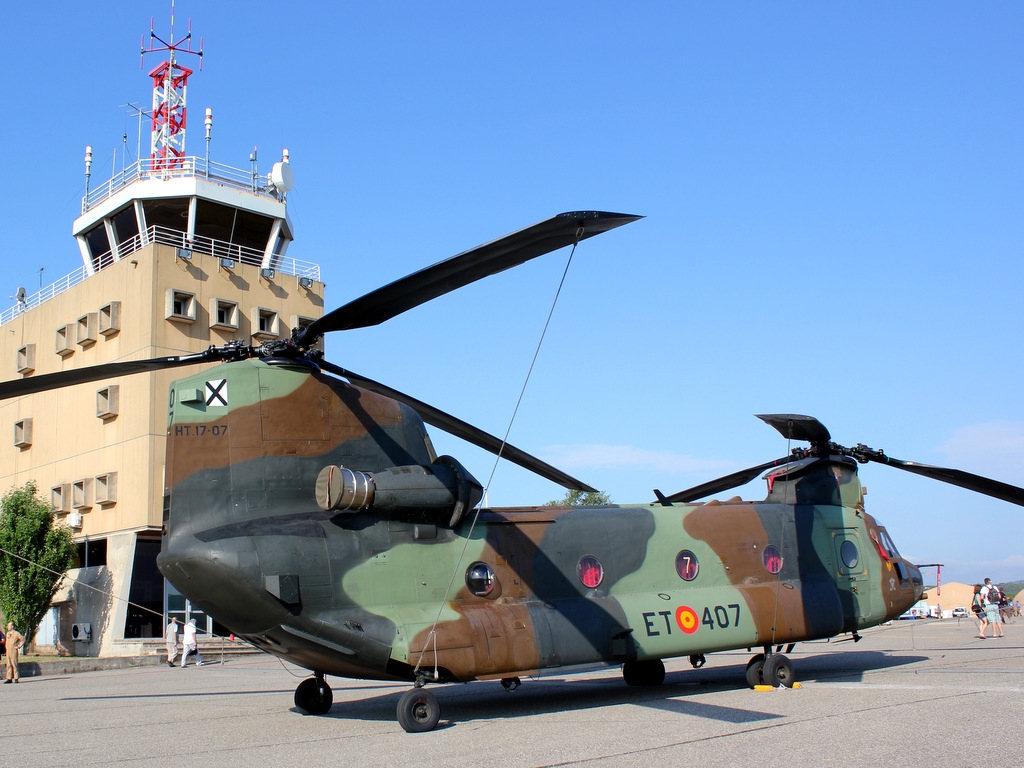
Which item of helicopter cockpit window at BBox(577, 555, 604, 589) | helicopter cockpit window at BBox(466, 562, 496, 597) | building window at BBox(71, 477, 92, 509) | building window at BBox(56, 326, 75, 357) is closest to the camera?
helicopter cockpit window at BBox(466, 562, 496, 597)

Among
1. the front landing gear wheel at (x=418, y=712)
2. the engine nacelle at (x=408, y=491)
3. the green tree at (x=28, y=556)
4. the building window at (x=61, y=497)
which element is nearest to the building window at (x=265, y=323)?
the building window at (x=61, y=497)

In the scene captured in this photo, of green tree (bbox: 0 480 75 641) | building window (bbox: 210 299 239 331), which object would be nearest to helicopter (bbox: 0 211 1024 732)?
building window (bbox: 210 299 239 331)

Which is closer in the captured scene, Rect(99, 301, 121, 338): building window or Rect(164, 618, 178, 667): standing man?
Rect(164, 618, 178, 667): standing man

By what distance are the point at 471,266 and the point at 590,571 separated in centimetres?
590

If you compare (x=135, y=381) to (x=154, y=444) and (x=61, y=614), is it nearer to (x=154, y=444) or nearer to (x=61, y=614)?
(x=154, y=444)

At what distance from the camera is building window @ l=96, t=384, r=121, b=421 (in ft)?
117

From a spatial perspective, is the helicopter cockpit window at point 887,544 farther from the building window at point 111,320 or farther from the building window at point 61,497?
the building window at point 61,497

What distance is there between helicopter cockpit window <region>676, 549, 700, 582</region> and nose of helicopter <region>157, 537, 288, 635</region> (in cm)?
627

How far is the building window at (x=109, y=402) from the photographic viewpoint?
3559cm

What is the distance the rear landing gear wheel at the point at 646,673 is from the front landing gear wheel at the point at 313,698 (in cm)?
528

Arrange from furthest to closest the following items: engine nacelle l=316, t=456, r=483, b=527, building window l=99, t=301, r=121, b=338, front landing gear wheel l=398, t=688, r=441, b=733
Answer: building window l=99, t=301, r=121, b=338
engine nacelle l=316, t=456, r=483, b=527
front landing gear wheel l=398, t=688, r=441, b=733

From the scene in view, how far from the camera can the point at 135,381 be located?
114 feet

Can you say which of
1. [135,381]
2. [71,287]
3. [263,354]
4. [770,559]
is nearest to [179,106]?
[71,287]

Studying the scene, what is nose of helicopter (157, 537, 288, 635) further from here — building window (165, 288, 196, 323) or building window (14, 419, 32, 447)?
Result: building window (14, 419, 32, 447)
